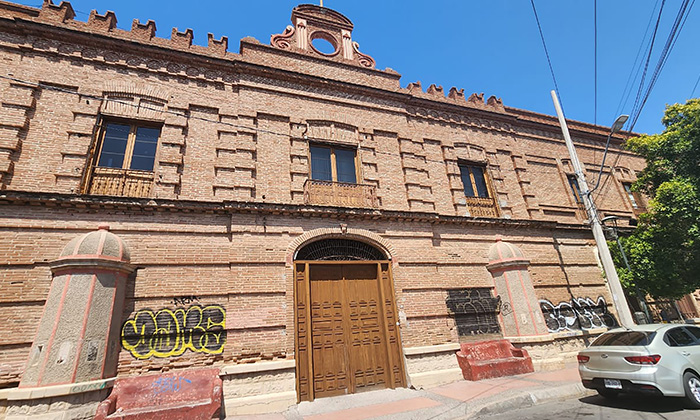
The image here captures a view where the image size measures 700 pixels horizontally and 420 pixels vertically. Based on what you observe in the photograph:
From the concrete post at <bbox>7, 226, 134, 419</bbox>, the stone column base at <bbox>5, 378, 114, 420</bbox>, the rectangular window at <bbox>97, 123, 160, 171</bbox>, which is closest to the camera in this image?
the stone column base at <bbox>5, 378, 114, 420</bbox>

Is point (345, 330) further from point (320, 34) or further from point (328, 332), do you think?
point (320, 34)

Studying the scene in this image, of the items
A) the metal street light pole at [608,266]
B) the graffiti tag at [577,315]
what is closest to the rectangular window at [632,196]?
the graffiti tag at [577,315]

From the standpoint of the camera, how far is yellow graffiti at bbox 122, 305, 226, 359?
22.1ft

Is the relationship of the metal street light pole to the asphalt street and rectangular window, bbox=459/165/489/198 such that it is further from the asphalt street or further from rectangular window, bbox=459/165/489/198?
the asphalt street

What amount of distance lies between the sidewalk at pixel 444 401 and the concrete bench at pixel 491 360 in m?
0.30

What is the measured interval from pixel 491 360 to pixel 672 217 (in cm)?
784

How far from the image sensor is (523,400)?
261 inches

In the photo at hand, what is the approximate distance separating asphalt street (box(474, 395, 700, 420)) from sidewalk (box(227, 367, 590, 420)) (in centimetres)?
23

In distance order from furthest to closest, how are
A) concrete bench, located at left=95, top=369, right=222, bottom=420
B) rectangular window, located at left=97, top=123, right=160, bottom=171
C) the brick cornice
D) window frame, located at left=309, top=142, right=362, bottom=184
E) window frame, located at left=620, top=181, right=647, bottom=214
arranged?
1. window frame, located at left=620, top=181, right=647, bottom=214
2. window frame, located at left=309, top=142, right=362, bottom=184
3. rectangular window, located at left=97, top=123, right=160, bottom=171
4. the brick cornice
5. concrete bench, located at left=95, top=369, right=222, bottom=420

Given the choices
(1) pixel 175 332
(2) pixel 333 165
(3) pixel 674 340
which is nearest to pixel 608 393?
(3) pixel 674 340

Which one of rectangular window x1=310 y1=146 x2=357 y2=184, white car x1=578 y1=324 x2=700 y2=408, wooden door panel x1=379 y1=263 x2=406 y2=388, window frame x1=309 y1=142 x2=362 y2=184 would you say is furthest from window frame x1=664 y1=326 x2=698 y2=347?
rectangular window x1=310 y1=146 x2=357 y2=184

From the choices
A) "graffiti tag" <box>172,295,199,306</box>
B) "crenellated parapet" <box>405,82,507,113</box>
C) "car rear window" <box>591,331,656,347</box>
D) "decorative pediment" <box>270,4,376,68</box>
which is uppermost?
"decorative pediment" <box>270,4,376,68</box>

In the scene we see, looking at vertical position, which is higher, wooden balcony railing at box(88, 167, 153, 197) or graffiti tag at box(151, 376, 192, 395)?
wooden balcony railing at box(88, 167, 153, 197)

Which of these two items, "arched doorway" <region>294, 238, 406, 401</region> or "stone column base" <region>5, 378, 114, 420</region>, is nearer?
"stone column base" <region>5, 378, 114, 420</region>
